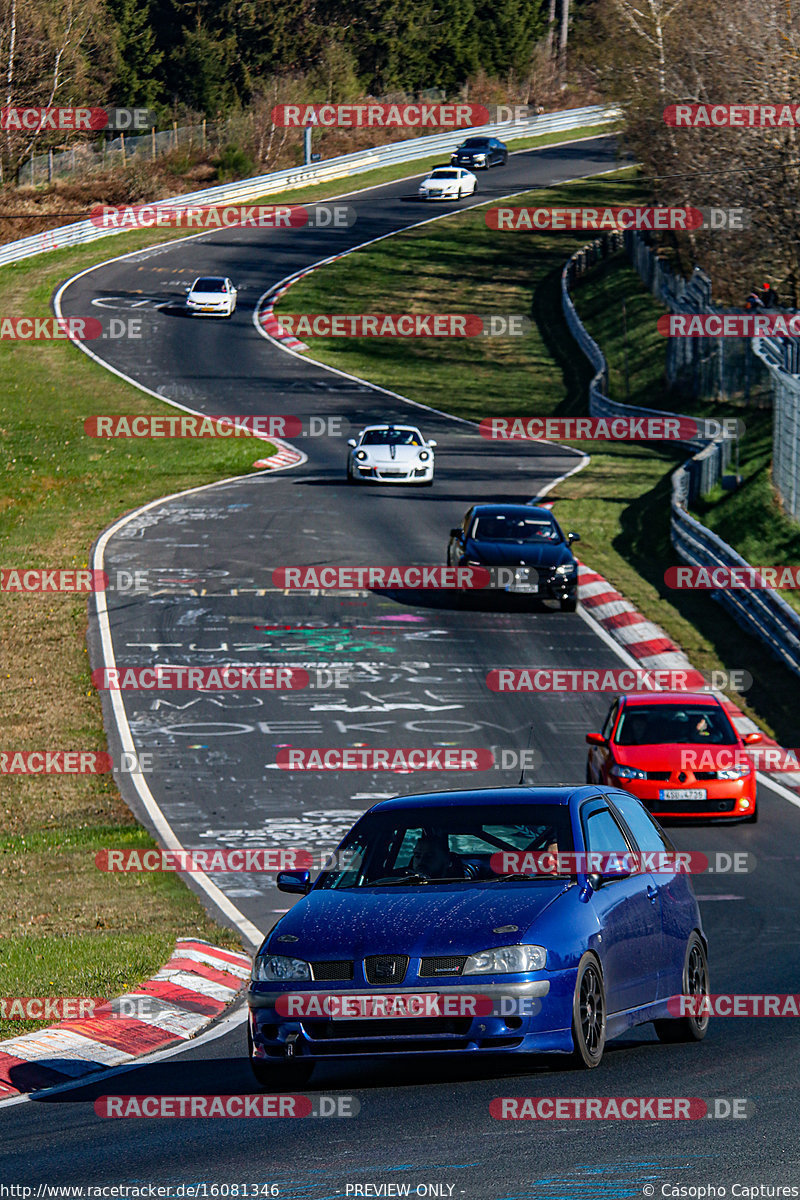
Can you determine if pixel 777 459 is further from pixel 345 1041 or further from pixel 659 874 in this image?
pixel 345 1041

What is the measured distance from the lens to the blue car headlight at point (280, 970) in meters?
8.24

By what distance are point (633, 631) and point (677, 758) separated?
A: 8.37m

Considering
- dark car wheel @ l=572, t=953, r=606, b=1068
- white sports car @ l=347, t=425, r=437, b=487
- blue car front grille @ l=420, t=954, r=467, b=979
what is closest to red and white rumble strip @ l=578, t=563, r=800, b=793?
white sports car @ l=347, t=425, r=437, b=487

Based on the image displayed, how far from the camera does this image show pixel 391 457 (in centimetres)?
3862

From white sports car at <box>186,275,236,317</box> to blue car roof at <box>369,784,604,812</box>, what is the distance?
2177 inches

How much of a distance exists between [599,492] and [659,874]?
2834 centimetres

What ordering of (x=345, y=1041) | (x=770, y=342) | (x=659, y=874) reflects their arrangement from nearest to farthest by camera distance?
(x=345, y=1041) → (x=659, y=874) → (x=770, y=342)

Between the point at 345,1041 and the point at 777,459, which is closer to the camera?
the point at 345,1041

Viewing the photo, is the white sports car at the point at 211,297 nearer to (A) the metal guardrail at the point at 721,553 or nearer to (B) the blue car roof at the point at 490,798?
(A) the metal guardrail at the point at 721,553

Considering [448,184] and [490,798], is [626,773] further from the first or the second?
[448,184]

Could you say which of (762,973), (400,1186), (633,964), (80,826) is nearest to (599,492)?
(80,826)

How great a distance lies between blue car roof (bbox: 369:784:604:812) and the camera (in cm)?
923

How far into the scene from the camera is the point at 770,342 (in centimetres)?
3544

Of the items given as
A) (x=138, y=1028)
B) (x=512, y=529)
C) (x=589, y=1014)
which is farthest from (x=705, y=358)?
(x=589, y=1014)
